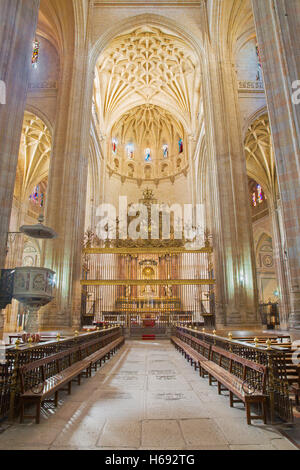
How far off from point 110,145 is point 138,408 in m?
28.4

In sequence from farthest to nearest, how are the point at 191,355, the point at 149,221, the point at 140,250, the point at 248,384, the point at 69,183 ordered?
1. the point at 149,221
2. the point at 140,250
3. the point at 69,183
4. the point at 191,355
5. the point at 248,384

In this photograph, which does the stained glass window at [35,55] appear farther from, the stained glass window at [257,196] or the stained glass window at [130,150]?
the stained glass window at [257,196]

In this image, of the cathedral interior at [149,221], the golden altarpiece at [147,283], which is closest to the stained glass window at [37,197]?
the cathedral interior at [149,221]

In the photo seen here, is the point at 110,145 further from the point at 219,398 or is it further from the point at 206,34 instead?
the point at 219,398

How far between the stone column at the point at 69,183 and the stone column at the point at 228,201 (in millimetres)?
6643

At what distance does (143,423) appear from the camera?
321cm

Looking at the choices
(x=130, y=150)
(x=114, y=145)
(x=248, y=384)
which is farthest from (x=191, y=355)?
(x=130, y=150)

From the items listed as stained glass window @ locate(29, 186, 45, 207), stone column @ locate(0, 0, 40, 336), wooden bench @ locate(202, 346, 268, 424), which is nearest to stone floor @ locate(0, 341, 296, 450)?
wooden bench @ locate(202, 346, 268, 424)

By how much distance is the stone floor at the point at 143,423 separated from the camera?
269cm

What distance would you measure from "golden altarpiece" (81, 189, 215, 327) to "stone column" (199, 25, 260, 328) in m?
1.22

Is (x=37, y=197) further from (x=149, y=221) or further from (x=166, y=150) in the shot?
(x=149, y=221)

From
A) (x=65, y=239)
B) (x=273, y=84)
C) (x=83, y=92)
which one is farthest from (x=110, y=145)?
(x=273, y=84)

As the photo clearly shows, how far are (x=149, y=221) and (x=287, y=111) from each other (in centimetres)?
1249

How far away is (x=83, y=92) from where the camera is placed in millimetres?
15734
